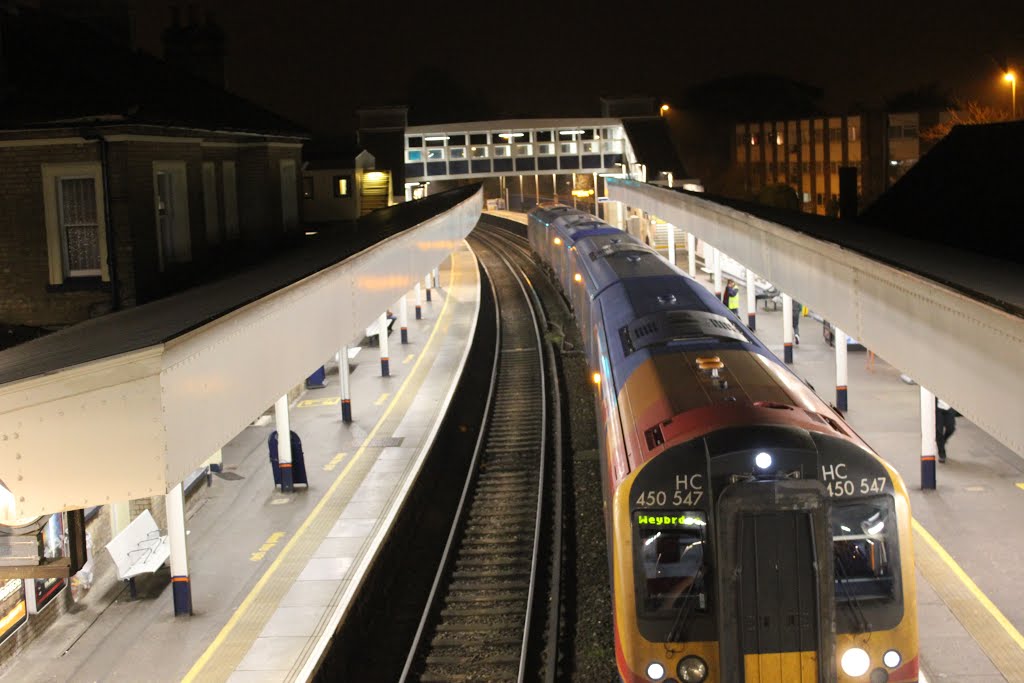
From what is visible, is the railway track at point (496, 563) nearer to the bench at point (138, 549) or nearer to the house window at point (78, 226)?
the bench at point (138, 549)

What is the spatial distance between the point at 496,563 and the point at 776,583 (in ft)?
21.5

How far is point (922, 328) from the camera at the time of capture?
927cm

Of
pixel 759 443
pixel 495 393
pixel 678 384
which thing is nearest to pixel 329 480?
pixel 495 393

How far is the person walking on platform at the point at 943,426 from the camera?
1507cm

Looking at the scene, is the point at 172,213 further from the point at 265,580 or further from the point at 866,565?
the point at 866,565

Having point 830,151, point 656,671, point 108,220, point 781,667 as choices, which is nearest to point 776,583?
point 781,667

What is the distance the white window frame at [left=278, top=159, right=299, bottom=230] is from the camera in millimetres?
22000

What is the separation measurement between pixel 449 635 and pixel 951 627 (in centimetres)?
482

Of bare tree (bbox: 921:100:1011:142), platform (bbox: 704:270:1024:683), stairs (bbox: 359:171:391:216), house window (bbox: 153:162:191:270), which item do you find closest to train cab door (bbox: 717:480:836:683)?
platform (bbox: 704:270:1024:683)

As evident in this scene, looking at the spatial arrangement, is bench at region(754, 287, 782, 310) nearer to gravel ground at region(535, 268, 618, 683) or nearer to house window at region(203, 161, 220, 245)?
gravel ground at region(535, 268, 618, 683)

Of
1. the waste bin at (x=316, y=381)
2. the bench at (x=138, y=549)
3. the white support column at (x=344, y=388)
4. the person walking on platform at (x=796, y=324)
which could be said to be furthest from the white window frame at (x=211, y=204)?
the person walking on platform at (x=796, y=324)

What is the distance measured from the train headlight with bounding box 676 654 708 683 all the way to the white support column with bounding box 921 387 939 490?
7439mm

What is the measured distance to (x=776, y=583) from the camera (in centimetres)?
690

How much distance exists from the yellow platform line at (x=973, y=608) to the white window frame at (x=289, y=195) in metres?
14.3
